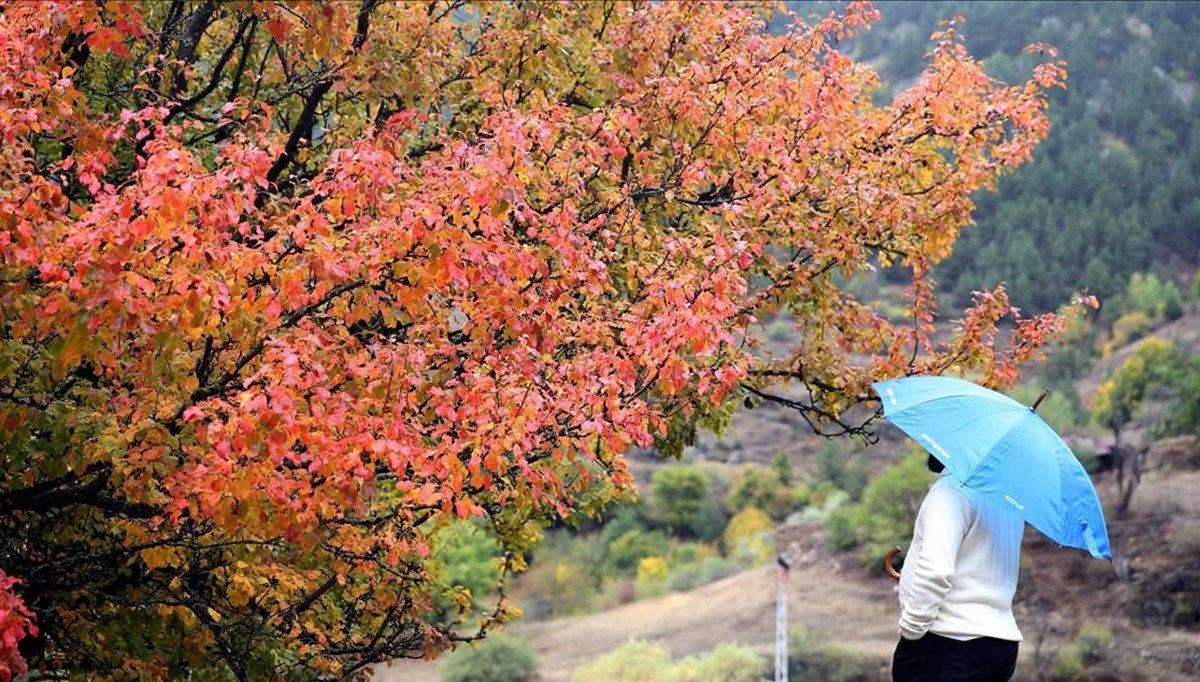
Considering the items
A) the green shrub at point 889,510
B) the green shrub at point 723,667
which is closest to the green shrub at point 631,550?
the green shrub at point 889,510

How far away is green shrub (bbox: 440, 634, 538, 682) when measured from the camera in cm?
2150

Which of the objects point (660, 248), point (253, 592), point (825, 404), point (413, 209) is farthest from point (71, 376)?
point (825, 404)

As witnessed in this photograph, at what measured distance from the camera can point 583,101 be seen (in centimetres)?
898

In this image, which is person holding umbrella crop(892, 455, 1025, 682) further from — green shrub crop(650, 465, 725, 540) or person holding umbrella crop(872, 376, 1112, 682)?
green shrub crop(650, 465, 725, 540)

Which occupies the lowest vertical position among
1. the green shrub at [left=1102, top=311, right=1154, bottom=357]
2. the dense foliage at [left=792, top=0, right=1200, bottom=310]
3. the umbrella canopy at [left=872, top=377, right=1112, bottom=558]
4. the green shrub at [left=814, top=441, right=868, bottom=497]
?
the umbrella canopy at [left=872, top=377, right=1112, bottom=558]

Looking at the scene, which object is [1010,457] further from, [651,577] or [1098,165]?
[1098,165]

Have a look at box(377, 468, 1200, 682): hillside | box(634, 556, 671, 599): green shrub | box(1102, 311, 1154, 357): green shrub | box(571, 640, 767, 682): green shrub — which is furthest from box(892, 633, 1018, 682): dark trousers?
box(1102, 311, 1154, 357): green shrub

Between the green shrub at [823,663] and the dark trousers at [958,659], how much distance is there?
50.1 feet

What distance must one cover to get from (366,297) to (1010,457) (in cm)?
268

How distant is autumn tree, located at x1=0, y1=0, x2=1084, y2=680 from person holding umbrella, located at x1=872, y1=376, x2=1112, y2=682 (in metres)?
1.17

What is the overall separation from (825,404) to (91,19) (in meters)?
5.24

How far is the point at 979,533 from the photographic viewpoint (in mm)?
4738

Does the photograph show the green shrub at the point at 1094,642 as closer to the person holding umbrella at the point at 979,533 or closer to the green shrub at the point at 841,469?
the green shrub at the point at 841,469

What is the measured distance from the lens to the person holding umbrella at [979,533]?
4.65m
